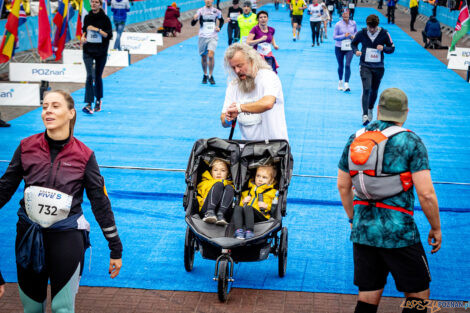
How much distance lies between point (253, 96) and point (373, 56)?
5.89 m

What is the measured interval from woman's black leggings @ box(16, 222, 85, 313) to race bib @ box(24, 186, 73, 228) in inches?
3.5

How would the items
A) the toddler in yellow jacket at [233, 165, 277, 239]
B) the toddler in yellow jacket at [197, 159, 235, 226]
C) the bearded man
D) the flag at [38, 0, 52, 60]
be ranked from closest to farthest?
the toddler in yellow jacket at [233, 165, 277, 239]
the toddler in yellow jacket at [197, 159, 235, 226]
the bearded man
the flag at [38, 0, 52, 60]

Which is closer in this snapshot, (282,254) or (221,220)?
(221,220)

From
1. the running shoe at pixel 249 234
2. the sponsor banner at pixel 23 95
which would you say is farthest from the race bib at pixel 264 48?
the running shoe at pixel 249 234

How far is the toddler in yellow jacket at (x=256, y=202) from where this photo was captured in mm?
5074

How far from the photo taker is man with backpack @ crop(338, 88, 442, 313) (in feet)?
12.1

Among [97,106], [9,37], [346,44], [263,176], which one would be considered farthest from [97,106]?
[263,176]

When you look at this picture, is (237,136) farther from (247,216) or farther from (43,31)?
(43,31)

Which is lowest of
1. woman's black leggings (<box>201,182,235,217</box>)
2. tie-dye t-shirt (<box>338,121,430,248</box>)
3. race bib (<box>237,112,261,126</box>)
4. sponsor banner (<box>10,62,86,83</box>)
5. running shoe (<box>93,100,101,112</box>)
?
sponsor banner (<box>10,62,86,83</box>)

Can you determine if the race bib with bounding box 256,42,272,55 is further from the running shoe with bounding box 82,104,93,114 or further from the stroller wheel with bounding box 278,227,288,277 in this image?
the stroller wheel with bounding box 278,227,288,277

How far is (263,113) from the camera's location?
5.79 metres

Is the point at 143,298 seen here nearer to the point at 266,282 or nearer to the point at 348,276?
the point at 266,282

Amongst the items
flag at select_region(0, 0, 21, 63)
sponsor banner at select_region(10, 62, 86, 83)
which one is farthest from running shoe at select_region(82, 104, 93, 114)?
sponsor banner at select_region(10, 62, 86, 83)

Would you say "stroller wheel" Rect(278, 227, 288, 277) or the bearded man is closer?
"stroller wheel" Rect(278, 227, 288, 277)
